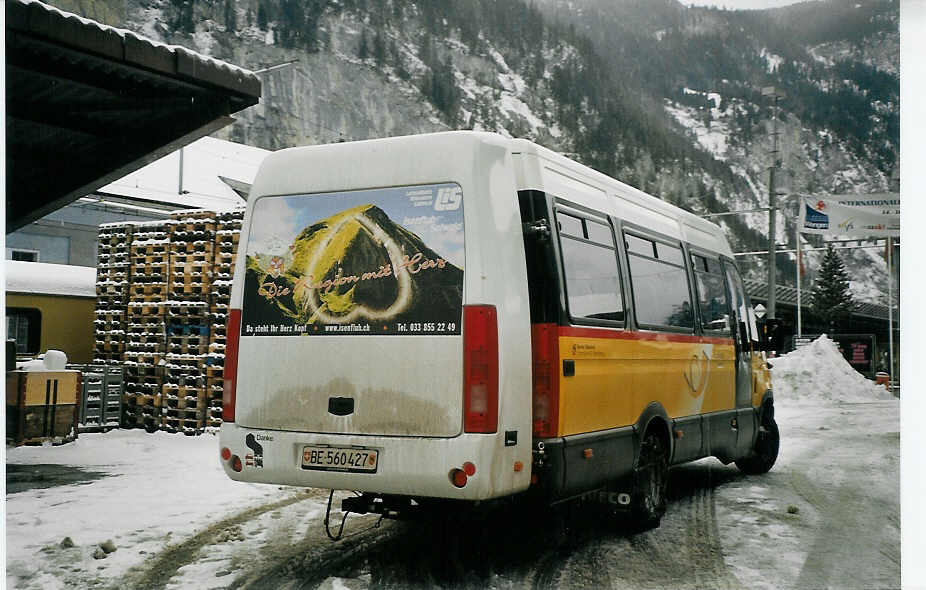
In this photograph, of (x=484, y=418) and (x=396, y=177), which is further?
(x=396, y=177)

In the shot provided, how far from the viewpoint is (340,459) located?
557 cm

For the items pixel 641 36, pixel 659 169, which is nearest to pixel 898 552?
pixel 641 36

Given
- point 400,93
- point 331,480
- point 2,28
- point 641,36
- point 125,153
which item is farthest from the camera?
point 400,93

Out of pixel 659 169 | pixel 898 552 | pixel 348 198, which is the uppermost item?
pixel 659 169

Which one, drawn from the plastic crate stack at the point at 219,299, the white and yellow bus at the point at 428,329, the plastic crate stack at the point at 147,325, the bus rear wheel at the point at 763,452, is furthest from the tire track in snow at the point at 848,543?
the plastic crate stack at the point at 147,325

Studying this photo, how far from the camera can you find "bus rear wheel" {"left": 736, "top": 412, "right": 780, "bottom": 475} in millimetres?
10648

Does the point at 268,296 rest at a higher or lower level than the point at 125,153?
lower

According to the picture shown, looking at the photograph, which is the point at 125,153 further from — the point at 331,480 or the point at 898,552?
the point at 898,552

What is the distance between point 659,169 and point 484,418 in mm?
35764

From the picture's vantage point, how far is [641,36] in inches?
1047

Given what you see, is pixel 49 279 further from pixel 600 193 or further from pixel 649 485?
pixel 649 485

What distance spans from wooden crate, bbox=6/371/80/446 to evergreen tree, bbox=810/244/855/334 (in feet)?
139

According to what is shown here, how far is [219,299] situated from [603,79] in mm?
23587

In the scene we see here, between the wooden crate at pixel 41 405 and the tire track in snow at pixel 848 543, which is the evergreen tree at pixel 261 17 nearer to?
the wooden crate at pixel 41 405
